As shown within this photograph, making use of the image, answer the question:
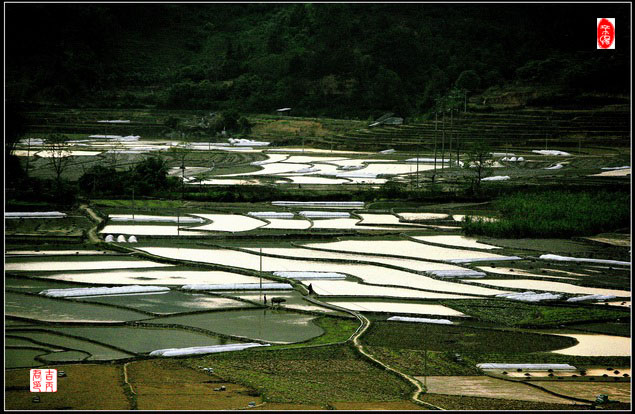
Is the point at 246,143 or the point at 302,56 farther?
the point at 302,56

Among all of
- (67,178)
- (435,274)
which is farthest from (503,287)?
(67,178)

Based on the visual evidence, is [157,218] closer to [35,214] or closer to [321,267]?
[35,214]

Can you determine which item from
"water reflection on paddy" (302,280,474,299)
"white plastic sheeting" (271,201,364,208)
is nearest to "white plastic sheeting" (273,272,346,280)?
"water reflection on paddy" (302,280,474,299)

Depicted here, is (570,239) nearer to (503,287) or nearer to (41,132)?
(503,287)

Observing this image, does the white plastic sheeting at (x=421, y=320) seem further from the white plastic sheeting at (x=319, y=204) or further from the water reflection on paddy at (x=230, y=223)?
the white plastic sheeting at (x=319, y=204)

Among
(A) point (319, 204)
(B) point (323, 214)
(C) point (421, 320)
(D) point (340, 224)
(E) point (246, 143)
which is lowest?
(C) point (421, 320)

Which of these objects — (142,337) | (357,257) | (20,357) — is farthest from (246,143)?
(20,357)
